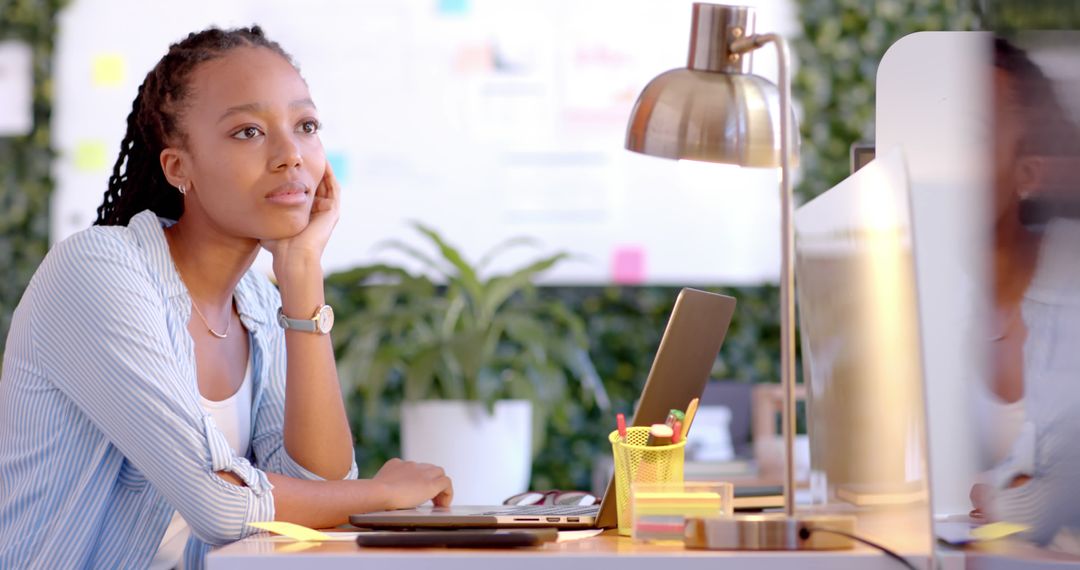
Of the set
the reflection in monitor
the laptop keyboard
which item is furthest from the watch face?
the reflection in monitor

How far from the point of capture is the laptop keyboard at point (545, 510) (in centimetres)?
149

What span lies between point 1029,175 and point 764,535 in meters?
0.42

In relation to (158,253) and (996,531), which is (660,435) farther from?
(158,253)

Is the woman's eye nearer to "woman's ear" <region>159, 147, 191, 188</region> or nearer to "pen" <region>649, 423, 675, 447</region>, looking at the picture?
"woman's ear" <region>159, 147, 191, 188</region>

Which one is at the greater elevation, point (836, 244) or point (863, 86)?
point (863, 86)

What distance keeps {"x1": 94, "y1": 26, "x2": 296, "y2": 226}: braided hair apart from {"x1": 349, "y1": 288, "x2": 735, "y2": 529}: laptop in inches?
25.6

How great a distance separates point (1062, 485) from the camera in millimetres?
811

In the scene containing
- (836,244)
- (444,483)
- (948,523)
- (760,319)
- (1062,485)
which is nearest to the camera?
(1062,485)

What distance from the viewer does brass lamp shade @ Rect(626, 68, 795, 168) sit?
4.35ft

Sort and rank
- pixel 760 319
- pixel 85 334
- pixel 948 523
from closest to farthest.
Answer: pixel 948 523, pixel 85 334, pixel 760 319

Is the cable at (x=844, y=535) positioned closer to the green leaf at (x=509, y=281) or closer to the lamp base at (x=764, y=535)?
the lamp base at (x=764, y=535)

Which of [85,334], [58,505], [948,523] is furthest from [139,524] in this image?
[948,523]

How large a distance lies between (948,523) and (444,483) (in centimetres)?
76

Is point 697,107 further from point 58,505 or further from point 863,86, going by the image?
point 863,86
